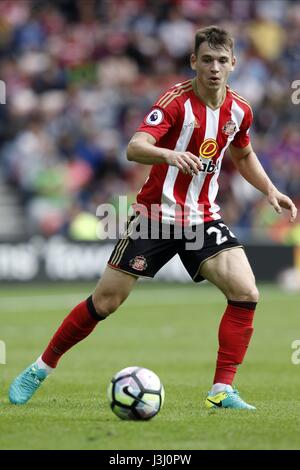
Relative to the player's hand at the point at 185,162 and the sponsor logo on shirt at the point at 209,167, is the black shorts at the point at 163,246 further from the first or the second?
the player's hand at the point at 185,162

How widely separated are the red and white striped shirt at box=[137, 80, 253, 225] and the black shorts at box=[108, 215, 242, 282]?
3.4 inches

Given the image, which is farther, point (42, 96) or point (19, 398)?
point (42, 96)

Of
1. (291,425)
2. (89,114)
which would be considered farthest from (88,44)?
(291,425)

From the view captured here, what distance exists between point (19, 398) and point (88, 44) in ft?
55.2

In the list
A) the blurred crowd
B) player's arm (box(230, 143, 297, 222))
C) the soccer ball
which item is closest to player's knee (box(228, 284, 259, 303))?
player's arm (box(230, 143, 297, 222))

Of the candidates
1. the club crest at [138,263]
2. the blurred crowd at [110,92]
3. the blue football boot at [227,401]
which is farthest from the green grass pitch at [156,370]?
the blurred crowd at [110,92]

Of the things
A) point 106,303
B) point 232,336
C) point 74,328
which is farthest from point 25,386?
point 232,336

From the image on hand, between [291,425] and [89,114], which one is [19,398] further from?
[89,114]

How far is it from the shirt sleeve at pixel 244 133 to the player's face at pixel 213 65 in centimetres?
39

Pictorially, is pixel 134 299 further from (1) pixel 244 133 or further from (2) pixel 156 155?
(2) pixel 156 155

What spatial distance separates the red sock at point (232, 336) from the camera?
24.1ft

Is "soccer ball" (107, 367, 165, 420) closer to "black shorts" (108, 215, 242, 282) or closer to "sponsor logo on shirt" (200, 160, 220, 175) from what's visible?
"black shorts" (108, 215, 242, 282)

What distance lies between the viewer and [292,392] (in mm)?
8391

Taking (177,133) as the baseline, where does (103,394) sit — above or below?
Answer: below
